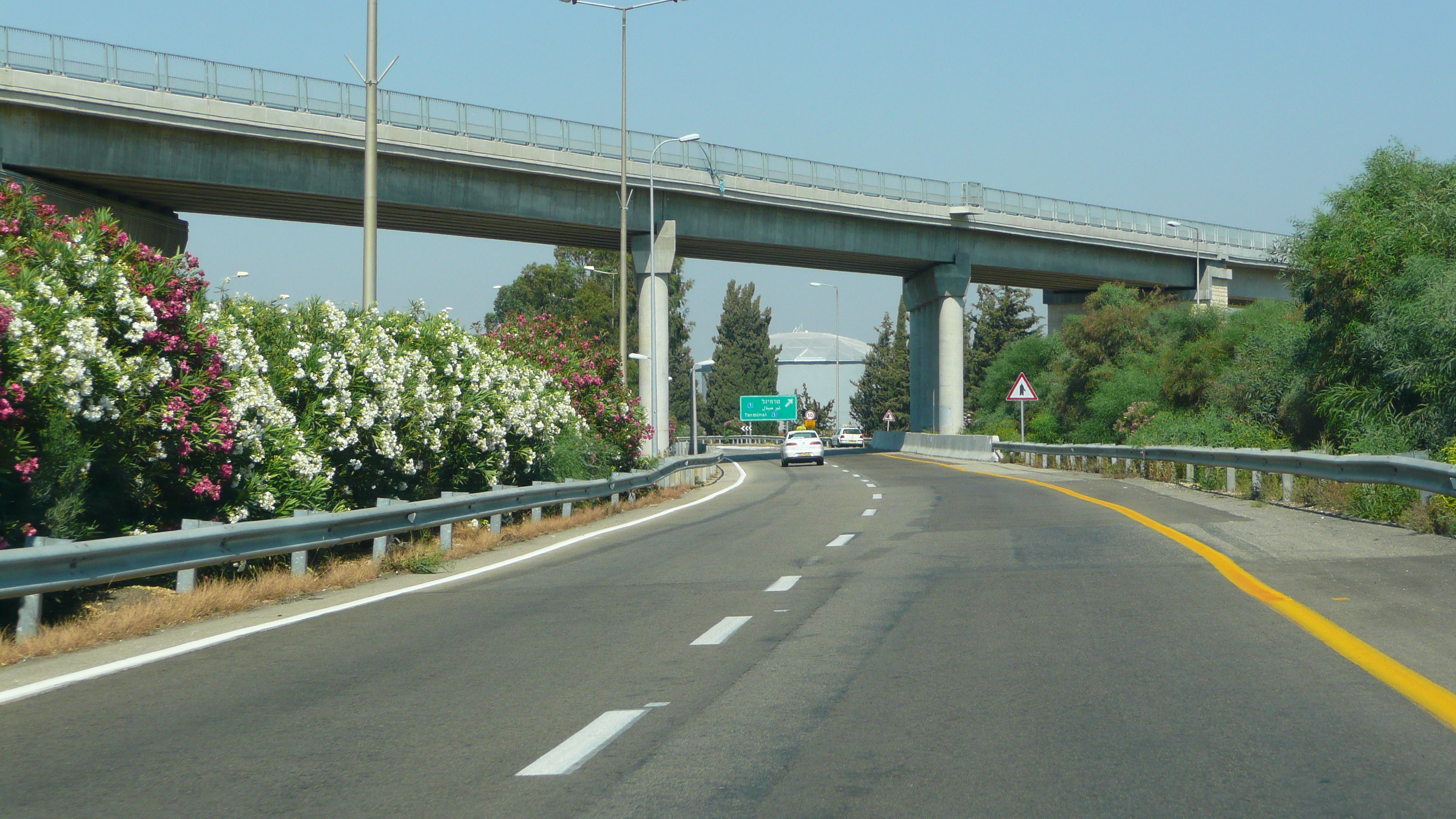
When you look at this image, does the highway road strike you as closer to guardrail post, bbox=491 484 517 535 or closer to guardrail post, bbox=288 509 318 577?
guardrail post, bbox=288 509 318 577

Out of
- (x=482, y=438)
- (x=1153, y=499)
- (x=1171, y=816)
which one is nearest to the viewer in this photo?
(x=1171, y=816)

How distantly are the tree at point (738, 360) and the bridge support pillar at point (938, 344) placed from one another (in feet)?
233

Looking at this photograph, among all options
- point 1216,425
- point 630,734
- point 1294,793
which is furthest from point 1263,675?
point 1216,425

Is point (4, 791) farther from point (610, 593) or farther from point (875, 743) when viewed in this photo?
point (610, 593)

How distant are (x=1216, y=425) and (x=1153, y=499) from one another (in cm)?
1180

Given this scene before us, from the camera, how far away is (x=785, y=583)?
12.3 metres

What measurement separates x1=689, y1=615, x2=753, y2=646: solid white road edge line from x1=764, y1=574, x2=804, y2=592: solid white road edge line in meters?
1.67

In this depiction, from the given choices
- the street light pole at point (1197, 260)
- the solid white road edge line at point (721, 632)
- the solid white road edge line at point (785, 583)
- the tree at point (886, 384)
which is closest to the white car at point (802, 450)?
the street light pole at point (1197, 260)

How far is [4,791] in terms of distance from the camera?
5.58m

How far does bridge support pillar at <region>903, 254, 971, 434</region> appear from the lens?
214 feet

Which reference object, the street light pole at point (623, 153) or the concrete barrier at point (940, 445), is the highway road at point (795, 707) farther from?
the concrete barrier at point (940, 445)

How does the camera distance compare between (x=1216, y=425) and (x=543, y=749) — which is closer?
(x=543, y=749)

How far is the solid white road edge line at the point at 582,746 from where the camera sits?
567 cm

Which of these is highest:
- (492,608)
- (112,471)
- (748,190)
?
(748,190)
